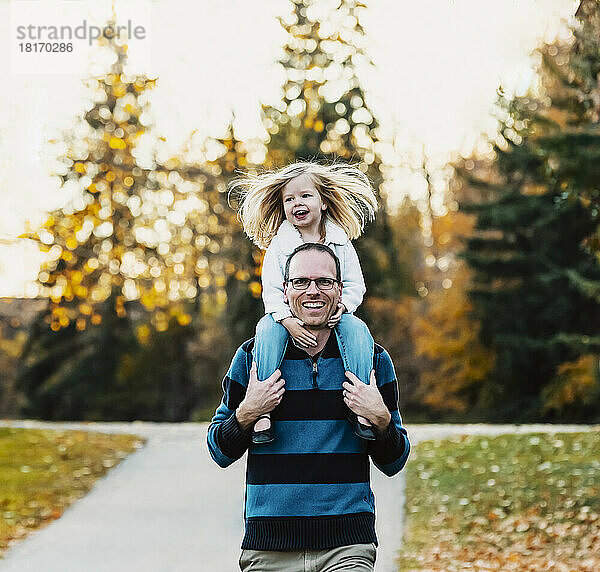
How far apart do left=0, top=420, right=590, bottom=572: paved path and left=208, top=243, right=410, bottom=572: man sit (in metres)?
4.88

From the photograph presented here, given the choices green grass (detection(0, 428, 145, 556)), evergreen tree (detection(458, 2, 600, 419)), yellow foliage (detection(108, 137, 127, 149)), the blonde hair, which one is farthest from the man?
evergreen tree (detection(458, 2, 600, 419))

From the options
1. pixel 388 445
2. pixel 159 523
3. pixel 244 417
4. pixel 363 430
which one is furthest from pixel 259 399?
pixel 159 523

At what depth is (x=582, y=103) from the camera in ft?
31.7

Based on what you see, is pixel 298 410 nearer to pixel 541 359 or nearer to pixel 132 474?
pixel 132 474

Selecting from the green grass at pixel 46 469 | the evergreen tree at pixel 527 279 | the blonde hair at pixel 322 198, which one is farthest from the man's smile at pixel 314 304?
Result: the evergreen tree at pixel 527 279

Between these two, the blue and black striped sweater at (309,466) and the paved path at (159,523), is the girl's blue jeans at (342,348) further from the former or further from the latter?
the paved path at (159,523)

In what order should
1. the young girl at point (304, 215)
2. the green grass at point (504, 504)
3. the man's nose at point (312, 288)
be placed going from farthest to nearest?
the green grass at point (504, 504) < the young girl at point (304, 215) < the man's nose at point (312, 288)

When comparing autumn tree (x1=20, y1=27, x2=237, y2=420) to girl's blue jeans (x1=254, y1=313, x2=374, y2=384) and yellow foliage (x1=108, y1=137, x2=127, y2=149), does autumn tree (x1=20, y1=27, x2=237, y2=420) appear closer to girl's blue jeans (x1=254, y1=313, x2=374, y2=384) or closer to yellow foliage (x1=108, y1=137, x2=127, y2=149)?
yellow foliage (x1=108, y1=137, x2=127, y2=149)

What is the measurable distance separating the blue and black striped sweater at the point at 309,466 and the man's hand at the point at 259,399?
0.05 meters

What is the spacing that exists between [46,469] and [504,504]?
5.61m

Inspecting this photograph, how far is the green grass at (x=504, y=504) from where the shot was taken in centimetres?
851

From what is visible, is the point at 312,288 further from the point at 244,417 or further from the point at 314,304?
the point at 244,417

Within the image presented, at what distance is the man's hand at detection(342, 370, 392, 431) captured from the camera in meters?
3.18

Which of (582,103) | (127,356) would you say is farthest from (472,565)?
(127,356)
